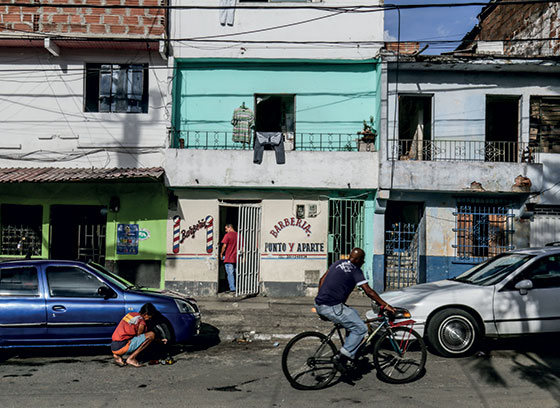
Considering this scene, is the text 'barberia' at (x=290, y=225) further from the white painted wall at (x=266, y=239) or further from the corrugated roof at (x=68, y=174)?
the corrugated roof at (x=68, y=174)

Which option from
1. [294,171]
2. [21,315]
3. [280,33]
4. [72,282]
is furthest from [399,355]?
[280,33]

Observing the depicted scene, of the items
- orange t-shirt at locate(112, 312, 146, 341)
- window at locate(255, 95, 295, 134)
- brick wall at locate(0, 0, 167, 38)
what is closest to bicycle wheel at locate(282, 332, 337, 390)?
orange t-shirt at locate(112, 312, 146, 341)

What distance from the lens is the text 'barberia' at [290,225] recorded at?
501 inches

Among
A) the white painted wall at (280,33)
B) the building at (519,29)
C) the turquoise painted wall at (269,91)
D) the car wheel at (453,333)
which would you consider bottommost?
the car wheel at (453,333)

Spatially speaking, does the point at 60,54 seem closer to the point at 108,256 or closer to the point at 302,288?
the point at 108,256

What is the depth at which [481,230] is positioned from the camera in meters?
12.8

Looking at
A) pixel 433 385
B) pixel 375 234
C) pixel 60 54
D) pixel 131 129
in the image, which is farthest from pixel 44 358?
pixel 60 54

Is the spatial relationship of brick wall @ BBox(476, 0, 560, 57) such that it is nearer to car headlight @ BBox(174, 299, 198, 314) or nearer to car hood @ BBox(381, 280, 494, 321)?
car hood @ BBox(381, 280, 494, 321)

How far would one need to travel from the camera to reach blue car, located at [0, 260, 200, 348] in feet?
23.4

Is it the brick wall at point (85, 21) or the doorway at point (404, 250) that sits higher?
the brick wall at point (85, 21)

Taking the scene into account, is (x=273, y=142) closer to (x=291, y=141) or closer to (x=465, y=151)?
(x=291, y=141)

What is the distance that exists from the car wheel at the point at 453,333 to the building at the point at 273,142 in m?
5.21

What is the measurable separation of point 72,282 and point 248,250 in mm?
5594

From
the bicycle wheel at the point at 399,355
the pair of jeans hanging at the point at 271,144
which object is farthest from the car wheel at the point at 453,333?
the pair of jeans hanging at the point at 271,144
